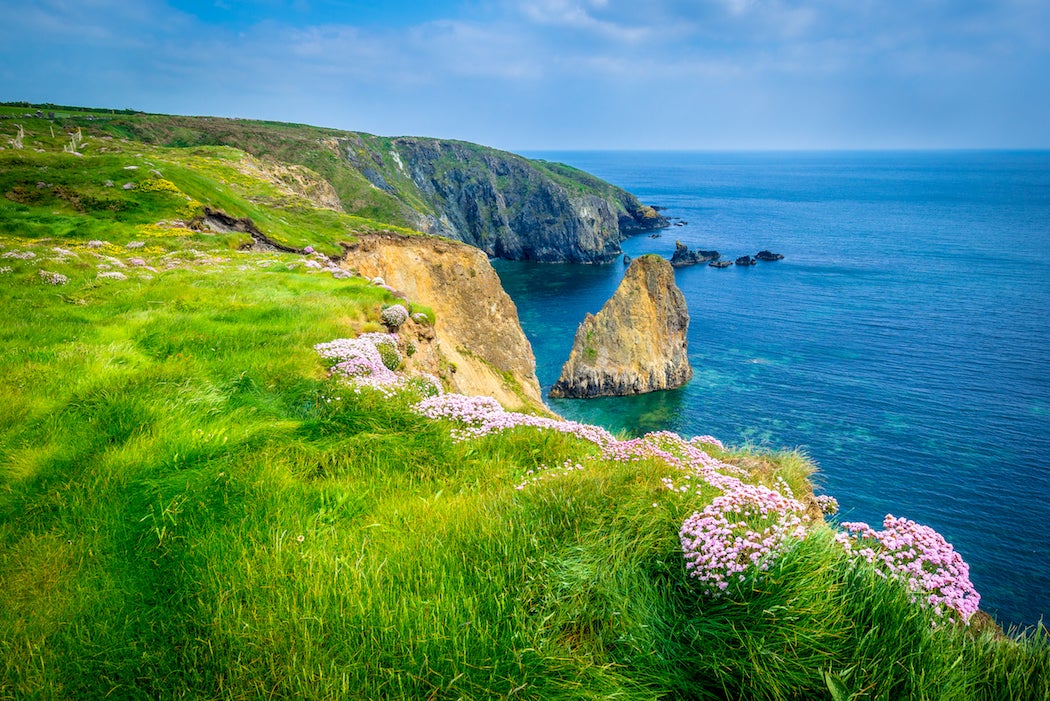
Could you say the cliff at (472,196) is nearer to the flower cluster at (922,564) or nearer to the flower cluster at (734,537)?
the flower cluster at (734,537)

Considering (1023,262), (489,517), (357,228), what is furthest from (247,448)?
(1023,262)

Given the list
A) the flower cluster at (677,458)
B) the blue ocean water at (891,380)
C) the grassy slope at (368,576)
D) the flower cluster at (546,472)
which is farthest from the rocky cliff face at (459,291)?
the flower cluster at (546,472)

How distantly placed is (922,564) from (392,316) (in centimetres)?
1545

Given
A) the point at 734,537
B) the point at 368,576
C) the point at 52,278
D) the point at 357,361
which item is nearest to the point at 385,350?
the point at 357,361

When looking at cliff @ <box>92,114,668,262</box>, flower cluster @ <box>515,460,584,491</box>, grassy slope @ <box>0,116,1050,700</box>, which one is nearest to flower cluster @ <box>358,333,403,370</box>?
grassy slope @ <box>0,116,1050,700</box>

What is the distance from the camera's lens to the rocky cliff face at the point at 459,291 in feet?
147

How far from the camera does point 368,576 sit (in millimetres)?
4496

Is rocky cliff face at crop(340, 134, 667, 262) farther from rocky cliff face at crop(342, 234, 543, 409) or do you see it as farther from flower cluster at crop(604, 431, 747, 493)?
flower cluster at crop(604, 431, 747, 493)

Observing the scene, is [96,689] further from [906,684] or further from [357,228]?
[357,228]

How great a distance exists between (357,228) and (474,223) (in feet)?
472

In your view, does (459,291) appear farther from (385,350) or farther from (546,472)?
(546,472)

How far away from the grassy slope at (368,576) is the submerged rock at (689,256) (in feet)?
466

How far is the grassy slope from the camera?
3.81m

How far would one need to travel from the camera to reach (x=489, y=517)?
17.1ft
